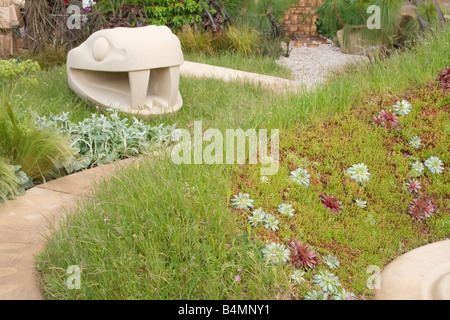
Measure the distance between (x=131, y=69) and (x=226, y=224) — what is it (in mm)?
2324

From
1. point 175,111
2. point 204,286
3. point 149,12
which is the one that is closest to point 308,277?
point 204,286

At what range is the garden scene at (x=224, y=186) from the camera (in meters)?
2.16

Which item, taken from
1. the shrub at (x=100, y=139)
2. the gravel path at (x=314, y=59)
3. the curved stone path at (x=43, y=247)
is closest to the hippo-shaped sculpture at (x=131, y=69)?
the shrub at (x=100, y=139)

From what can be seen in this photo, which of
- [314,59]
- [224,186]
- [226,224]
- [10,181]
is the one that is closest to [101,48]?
[10,181]

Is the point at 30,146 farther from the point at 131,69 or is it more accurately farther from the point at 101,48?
the point at 101,48

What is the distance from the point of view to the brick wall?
9852mm

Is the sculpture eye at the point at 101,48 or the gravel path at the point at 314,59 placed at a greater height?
the sculpture eye at the point at 101,48

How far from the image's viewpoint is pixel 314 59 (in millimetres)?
7609

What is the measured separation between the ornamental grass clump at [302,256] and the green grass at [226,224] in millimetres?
51

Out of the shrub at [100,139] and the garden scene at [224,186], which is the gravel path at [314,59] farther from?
the shrub at [100,139]

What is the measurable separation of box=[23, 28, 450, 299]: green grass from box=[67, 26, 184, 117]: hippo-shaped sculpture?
111 cm

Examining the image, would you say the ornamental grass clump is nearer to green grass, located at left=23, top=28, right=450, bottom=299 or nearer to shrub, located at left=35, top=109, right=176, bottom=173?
green grass, located at left=23, top=28, right=450, bottom=299
